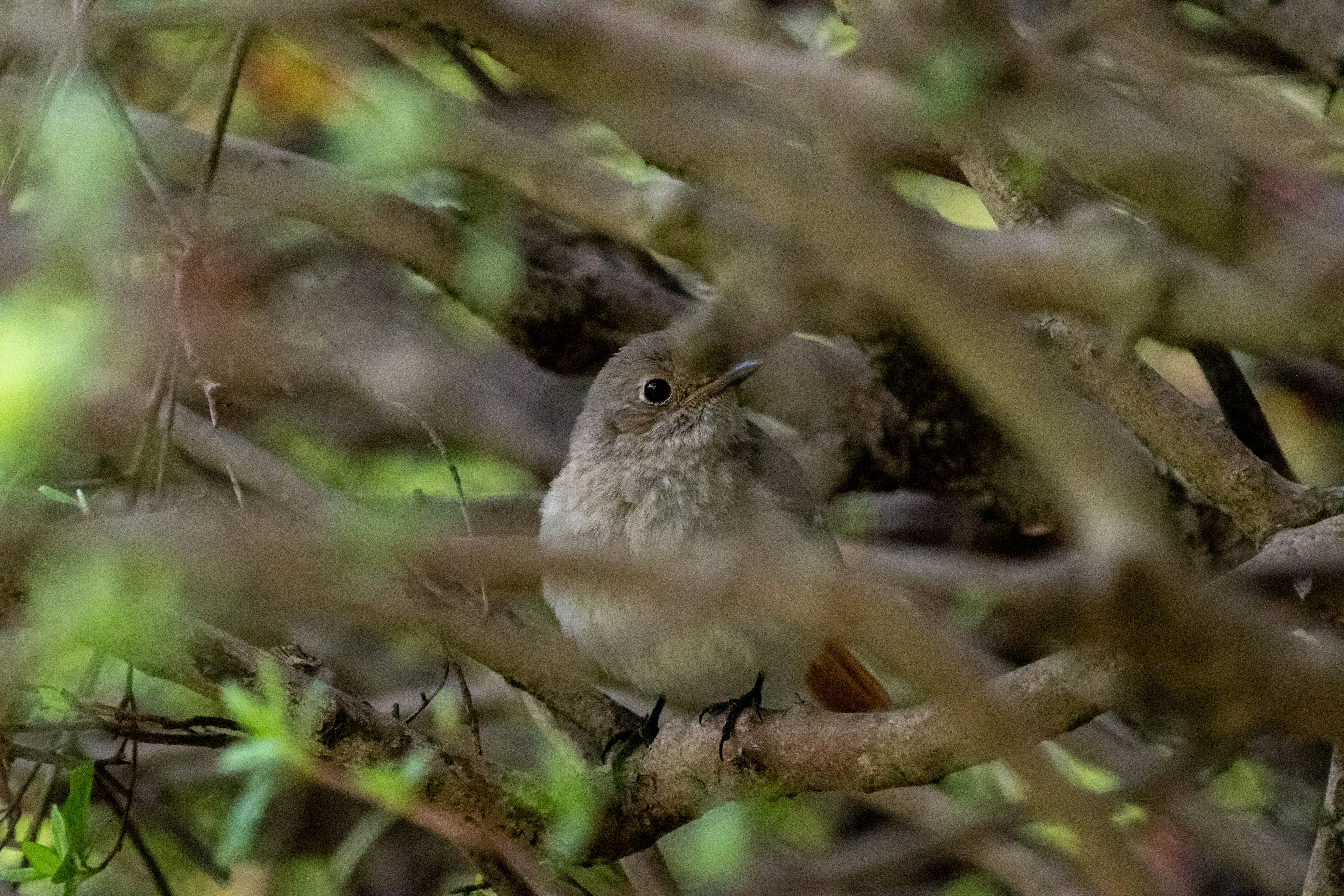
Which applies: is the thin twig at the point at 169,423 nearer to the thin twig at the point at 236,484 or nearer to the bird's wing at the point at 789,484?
the thin twig at the point at 236,484

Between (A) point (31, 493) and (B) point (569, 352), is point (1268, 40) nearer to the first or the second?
(B) point (569, 352)

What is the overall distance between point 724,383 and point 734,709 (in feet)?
4.19

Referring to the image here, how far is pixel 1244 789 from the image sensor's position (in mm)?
5207

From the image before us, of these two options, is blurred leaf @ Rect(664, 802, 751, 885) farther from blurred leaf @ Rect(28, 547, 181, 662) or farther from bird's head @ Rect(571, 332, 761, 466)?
blurred leaf @ Rect(28, 547, 181, 662)

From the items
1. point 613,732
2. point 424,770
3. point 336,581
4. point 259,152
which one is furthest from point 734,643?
point 336,581

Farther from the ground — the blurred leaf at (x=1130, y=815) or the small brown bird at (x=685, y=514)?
the small brown bird at (x=685, y=514)

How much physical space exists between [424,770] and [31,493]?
106 centimetres

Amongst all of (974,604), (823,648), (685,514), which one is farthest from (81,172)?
(974,604)

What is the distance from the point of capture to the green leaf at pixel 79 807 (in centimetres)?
277

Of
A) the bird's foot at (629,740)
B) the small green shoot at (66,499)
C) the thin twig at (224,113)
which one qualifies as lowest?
the bird's foot at (629,740)

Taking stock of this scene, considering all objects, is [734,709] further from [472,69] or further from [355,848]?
[472,69]

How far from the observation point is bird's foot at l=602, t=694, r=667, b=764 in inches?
148

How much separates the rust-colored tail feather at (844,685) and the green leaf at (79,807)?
228 cm

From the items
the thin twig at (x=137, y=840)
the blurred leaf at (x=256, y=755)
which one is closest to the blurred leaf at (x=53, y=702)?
the thin twig at (x=137, y=840)
